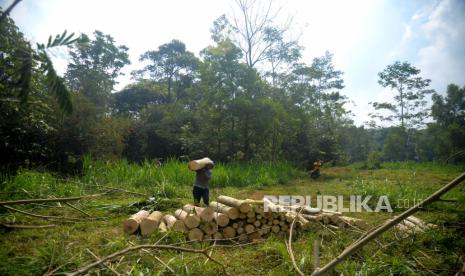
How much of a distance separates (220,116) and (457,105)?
3312 centimetres

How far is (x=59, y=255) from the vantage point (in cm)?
289

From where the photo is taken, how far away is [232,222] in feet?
15.3

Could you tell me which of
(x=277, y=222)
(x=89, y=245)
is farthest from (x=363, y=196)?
(x=89, y=245)

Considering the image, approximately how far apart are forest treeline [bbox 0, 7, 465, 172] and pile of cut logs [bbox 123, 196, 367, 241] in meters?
2.77

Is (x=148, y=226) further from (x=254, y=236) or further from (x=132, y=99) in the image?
(x=132, y=99)

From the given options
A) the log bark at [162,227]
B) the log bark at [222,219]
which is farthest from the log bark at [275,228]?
the log bark at [162,227]

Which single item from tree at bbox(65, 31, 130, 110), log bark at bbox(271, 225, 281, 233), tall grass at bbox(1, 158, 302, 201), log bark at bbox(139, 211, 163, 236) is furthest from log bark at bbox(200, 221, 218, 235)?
tree at bbox(65, 31, 130, 110)

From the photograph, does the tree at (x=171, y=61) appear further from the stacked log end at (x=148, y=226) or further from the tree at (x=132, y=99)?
the stacked log end at (x=148, y=226)

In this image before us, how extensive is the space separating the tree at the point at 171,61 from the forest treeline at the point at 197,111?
116 millimetres

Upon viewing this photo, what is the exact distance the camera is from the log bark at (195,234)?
4273 mm

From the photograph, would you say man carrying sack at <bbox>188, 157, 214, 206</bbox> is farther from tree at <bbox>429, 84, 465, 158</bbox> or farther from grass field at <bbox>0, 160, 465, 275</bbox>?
tree at <bbox>429, 84, 465, 158</bbox>

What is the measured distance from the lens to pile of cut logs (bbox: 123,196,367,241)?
436 cm

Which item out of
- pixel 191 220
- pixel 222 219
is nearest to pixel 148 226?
pixel 191 220

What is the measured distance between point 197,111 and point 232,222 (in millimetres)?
12700
